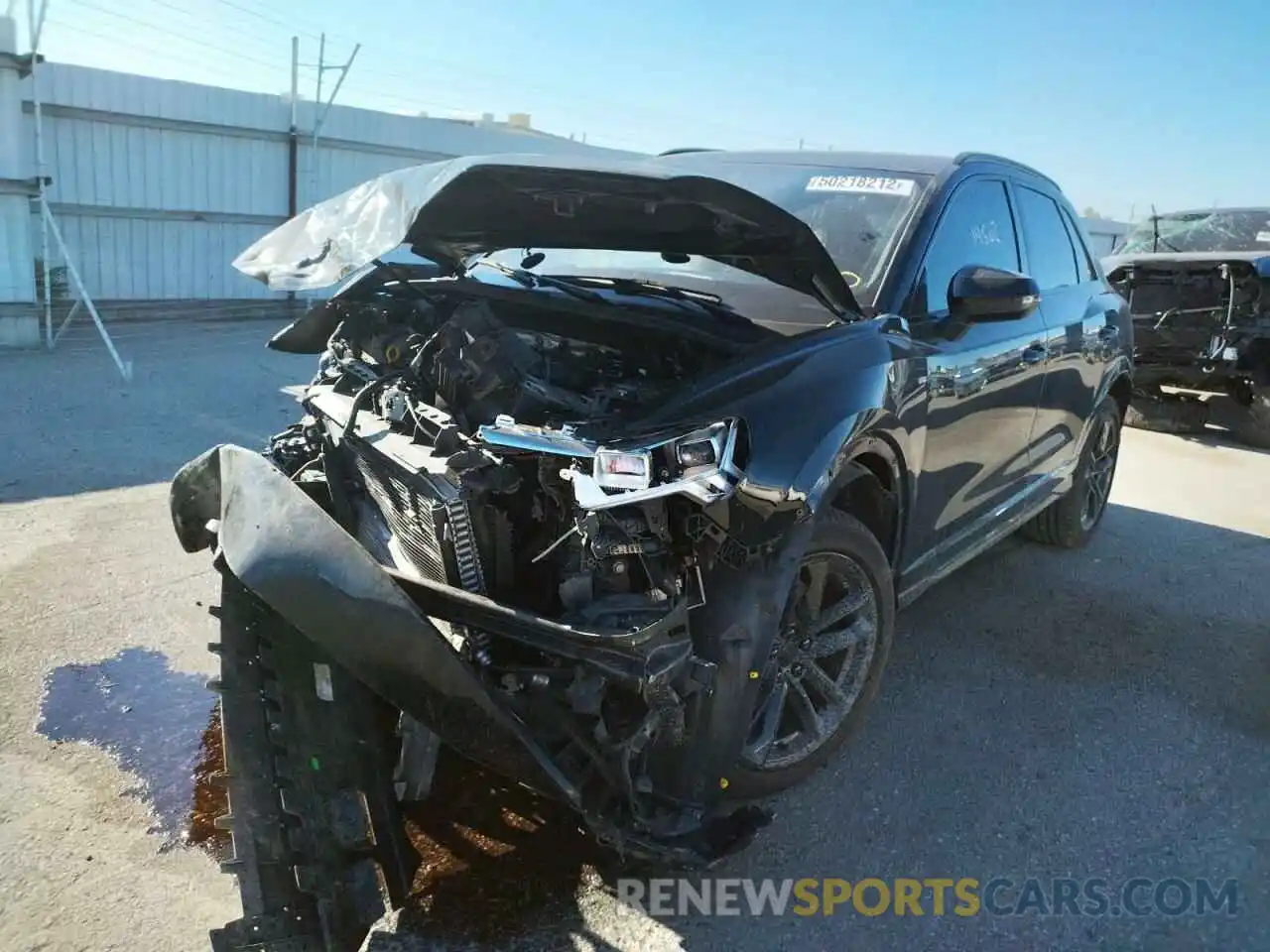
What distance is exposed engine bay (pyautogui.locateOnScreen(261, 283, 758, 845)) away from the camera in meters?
2.32

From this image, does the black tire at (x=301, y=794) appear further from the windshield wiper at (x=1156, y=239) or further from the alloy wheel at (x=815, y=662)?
the windshield wiper at (x=1156, y=239)

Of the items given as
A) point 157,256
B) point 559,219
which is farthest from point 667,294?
point 157,256

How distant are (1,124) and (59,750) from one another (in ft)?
27.4

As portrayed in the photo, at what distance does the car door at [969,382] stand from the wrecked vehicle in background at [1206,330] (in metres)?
5.83

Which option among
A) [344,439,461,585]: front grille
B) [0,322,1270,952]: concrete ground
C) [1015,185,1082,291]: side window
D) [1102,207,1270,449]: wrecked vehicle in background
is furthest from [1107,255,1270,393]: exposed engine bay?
[344,439,461,585]: front grille

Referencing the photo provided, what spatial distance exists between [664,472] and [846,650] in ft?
3.94

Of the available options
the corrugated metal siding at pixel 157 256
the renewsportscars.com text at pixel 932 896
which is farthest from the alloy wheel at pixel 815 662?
the corrugated metal siding at pixel 157 256

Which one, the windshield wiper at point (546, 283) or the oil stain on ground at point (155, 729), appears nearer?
the oil stain on ground at point (155, 729)

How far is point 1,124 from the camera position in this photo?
9125 millimetres

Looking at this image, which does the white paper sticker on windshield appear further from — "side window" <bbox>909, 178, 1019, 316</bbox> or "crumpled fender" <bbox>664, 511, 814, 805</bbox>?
"crumpled fender" <bbox>664, 511, 814, 805</bbox>

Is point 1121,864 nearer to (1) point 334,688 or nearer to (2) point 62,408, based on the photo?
(1) point 334,688

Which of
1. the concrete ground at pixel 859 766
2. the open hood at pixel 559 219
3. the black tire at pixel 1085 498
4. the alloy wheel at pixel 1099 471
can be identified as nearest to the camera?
the concrete ground at pixel 859 766

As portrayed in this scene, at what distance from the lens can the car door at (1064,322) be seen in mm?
4562

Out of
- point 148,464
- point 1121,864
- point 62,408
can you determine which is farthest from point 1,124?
point 1121,864
